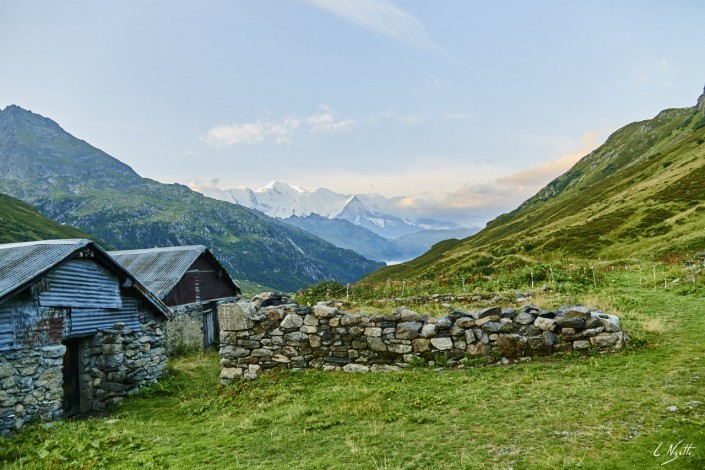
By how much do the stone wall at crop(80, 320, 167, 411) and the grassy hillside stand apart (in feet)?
469

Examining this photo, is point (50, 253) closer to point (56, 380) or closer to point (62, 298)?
point (62, 298)

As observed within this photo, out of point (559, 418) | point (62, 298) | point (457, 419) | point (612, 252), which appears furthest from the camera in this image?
point (612, 252)

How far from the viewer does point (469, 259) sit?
81188 millimetres

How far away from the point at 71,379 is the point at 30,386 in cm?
276

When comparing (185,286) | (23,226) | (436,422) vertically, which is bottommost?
(436,422)

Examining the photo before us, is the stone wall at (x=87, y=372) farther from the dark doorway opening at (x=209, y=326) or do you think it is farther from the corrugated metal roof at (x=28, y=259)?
the dark doorway opening at (x=209, y=326)

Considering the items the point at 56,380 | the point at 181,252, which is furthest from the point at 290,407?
the point at 181,252

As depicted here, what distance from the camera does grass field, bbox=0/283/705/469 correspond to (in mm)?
6156

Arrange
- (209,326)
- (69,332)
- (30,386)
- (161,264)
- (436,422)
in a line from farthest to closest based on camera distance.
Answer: (209,326), (161,264), (69,332), (30,386), (436,422)

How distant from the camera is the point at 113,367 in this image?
16062 millimetres

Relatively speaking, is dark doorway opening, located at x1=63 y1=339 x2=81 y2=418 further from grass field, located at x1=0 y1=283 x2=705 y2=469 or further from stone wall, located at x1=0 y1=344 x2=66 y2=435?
grass field, located at x1=0 y1=283 x2=705 y2=469

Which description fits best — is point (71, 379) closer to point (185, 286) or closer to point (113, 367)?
point (113, 367)

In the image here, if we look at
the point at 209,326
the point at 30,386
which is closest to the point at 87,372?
the point at 30,386

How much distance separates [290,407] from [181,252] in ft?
83.6
